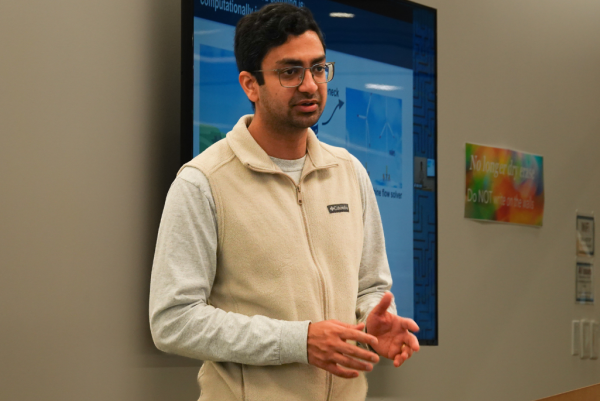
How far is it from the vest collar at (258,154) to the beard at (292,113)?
0.08m

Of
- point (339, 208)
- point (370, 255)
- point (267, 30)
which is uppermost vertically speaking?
point (267, 30)

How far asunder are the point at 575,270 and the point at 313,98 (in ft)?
10.5

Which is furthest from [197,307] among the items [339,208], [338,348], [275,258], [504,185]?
[504,185]

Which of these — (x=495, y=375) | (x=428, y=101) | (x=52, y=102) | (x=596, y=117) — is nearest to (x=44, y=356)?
(x=52, y=102)

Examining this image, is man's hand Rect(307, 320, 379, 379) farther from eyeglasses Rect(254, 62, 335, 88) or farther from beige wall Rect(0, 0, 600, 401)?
beige wall Rect(0, 0, 600, 401)

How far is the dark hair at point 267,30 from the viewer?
5.63ft

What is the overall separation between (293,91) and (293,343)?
0.61m

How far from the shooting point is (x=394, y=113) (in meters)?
3.29

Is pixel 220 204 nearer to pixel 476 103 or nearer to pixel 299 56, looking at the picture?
pixel 299 56

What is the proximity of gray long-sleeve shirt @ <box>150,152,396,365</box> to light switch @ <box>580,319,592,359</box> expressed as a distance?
332cm

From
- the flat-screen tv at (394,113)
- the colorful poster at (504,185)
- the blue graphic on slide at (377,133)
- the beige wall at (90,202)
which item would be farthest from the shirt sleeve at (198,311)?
the colorful poster at (504,185)

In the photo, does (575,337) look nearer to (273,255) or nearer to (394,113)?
(394,113)

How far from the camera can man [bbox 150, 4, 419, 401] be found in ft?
4.99

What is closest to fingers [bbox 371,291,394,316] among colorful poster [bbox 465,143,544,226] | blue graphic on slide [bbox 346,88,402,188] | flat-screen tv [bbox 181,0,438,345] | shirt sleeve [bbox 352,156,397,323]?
shirt sleeve [bbox 352,156,397,323]
